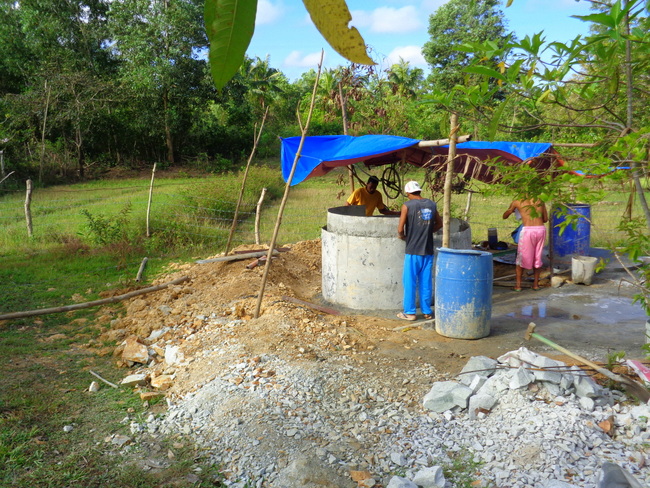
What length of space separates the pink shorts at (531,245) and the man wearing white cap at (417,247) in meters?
1.64

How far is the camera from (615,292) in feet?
25.0

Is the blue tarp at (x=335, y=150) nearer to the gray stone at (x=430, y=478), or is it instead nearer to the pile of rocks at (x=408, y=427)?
the pile of rocks at (x=408, y=427)

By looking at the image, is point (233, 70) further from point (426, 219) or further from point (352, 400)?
point (426, 219)

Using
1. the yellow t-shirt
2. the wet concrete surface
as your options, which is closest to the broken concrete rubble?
the wet concrete surface

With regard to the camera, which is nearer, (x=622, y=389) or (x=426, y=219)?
(x=622, y=389)

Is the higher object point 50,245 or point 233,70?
point 233,70

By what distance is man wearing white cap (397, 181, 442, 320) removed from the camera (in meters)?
6.33

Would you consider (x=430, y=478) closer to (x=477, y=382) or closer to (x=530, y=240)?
(x=477, y=382)

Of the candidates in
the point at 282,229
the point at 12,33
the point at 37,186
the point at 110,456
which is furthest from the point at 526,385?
the point at 12,33

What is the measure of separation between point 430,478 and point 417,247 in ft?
11.1

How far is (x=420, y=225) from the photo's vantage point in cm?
632

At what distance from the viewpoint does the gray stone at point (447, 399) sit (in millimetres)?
4195

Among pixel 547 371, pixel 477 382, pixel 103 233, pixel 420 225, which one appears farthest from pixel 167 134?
pixel 547 371

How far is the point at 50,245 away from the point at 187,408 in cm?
729
